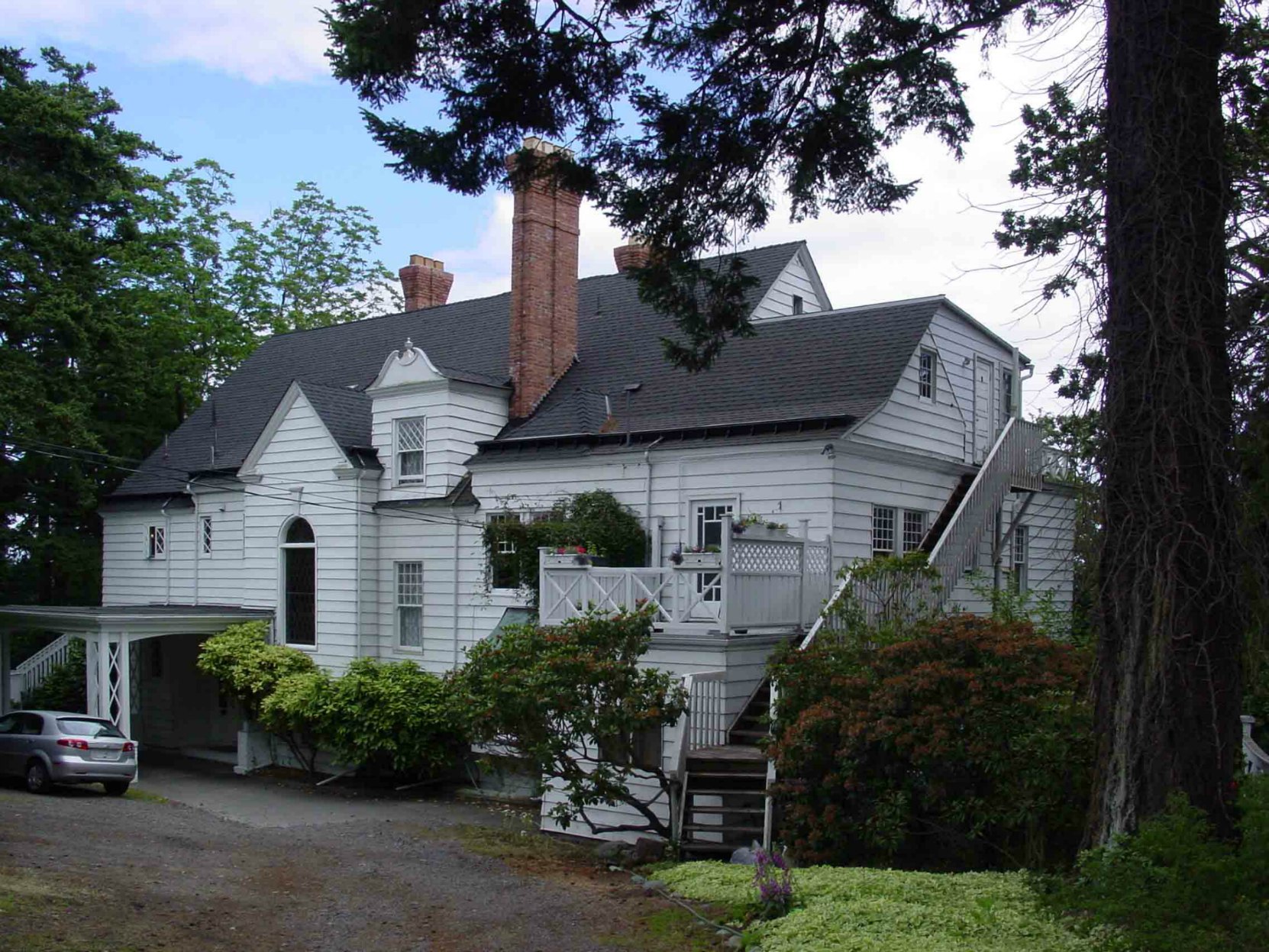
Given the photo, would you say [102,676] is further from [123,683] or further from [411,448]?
[411,448]

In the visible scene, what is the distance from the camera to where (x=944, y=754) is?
11703 millimetres

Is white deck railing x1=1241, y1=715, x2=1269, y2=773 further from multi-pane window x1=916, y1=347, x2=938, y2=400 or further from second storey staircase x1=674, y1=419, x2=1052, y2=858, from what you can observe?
multi-pane window x1=916, y1=347, x2=938, y2=400

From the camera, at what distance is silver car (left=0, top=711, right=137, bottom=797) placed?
20922mm

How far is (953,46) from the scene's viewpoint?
39.6 feet

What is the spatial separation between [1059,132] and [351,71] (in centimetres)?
1283

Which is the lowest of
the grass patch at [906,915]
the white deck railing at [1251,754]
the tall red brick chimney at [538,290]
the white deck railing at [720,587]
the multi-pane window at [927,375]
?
the grass patch at [906,915]

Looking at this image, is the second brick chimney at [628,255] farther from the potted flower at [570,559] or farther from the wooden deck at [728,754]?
the wooden deck at [728,754]

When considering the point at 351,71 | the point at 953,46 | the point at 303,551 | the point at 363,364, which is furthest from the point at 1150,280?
the point at 363,364

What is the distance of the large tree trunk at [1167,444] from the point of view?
28.1 feet

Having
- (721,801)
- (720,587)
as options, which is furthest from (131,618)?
(721,801)

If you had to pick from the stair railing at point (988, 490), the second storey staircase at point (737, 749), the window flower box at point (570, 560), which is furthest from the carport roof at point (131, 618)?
the stair railing at point (988, 490)

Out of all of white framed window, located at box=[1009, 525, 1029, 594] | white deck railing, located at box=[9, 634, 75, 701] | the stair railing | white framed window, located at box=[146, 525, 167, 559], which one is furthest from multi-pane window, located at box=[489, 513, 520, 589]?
white deck railing, located at box=[9, 634, 75, 701]

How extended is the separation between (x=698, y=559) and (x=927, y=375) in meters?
6.56

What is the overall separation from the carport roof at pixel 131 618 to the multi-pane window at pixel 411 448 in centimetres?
499
